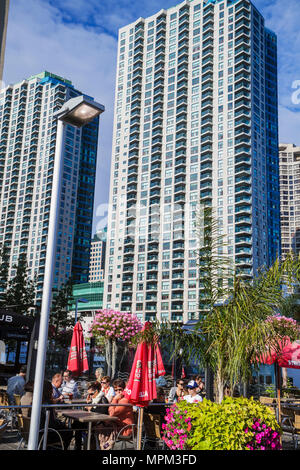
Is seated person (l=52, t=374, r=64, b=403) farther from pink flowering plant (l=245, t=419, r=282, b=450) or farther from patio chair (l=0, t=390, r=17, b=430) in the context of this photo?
pink flowering plant (l=245, t=419, r=282, b=450)

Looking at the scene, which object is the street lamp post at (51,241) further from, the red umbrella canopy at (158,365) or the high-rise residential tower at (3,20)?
the red umbrella canopy at (158,365)

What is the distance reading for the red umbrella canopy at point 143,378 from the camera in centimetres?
748

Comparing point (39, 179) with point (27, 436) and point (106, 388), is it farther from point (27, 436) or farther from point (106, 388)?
point (27, 436)

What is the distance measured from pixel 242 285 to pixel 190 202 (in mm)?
83797

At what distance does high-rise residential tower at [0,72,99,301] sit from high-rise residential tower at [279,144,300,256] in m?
53.8

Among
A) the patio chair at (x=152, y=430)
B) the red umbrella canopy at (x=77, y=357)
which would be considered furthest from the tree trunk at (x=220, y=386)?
the red umbrella canopy at (x=77, y=357)

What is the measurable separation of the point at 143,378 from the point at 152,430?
1.67m

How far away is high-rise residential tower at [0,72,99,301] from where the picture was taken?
377ft

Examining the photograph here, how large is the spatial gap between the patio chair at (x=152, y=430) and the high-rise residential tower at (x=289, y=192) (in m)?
123

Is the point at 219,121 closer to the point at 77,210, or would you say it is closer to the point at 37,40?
the point at 77,210

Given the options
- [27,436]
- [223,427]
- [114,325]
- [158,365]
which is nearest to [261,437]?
[223,427]

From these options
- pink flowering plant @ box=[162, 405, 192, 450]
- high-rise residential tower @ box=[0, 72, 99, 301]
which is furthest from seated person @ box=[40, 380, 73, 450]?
high-rise residential tower @ box=[0, 72, 99, 301]

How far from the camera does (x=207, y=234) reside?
9180 mm
